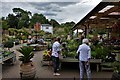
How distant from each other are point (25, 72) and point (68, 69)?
3.14m

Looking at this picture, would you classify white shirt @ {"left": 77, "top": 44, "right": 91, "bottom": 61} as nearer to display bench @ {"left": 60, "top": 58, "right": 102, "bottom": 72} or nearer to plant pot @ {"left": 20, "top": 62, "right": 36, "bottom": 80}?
plant pot @ {"left": 20, "top": 62, "right": 36, "bottom": 80}

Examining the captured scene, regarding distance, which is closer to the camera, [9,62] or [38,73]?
[38,73]

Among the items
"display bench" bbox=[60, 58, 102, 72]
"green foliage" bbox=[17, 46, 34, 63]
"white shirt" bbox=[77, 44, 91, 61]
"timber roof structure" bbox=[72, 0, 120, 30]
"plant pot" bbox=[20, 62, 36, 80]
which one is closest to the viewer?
"timber roof structure" bbox=[72, 0, 120, 30]

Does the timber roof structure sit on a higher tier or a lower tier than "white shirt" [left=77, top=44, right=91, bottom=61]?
higher

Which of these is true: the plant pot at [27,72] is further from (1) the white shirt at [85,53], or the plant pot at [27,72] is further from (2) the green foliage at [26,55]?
(1) the white shirt at [85,53]

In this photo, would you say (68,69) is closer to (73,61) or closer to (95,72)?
(73,61)

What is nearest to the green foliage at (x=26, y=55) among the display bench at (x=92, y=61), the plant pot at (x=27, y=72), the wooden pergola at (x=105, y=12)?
the plant pot at (x=27, y=72)

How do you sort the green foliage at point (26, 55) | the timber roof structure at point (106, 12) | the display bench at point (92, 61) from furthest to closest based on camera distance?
1. the display bench at point (92, 61)
2. the green foliage at point (26, 55)
3. the timber roof structure at point (106, 12)

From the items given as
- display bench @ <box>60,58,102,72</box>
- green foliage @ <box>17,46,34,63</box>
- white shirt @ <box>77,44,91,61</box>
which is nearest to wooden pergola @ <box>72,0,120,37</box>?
white shirt @ <box>77,44,91,61</box>

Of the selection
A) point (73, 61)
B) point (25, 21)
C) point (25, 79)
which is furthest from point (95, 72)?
point (25, 21)

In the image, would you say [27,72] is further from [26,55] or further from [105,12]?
[105,12]

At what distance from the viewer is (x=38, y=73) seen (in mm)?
11906

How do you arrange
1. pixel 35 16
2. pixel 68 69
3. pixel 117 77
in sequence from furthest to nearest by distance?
pixel 35 16, pixel 68 69, pixel 117 77

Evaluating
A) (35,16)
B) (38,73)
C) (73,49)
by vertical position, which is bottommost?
(38,73)
